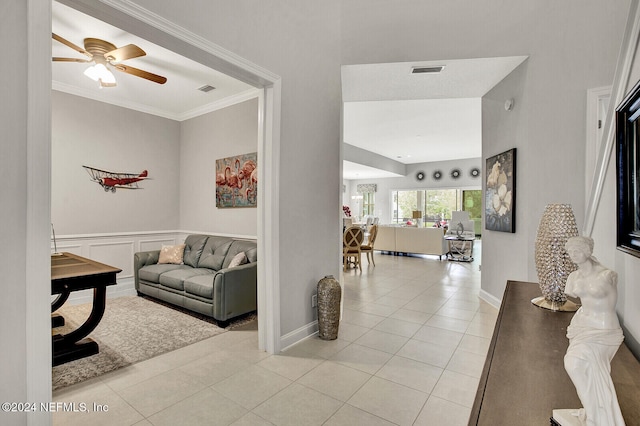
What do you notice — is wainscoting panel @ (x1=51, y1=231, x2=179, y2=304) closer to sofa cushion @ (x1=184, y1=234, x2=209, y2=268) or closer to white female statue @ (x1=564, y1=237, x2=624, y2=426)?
sofa cushion @ (x1=184, y1=234, x2=209, y2=268)

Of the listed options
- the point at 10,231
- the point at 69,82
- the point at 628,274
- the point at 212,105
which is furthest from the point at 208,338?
the point at 69,82

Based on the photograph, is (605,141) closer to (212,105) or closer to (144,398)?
(144,398)

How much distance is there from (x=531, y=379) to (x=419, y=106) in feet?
18.1

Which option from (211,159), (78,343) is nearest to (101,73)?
(211,159)

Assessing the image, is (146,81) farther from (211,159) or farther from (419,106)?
(419,106)

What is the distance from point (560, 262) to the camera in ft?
5.22

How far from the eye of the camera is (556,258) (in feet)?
5.24

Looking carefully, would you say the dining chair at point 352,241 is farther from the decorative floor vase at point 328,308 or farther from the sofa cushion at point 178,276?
the decorative floor vase at point 328,308

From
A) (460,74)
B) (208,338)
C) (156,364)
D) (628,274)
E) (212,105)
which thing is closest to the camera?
(628,274)

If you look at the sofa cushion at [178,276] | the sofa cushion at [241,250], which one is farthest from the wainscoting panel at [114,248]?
the sofa cushion at [241,250]

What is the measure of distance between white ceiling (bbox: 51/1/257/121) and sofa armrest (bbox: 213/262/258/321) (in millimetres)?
2477

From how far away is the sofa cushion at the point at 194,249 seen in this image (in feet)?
15.2

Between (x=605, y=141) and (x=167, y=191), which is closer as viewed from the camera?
(x=605, y=141)

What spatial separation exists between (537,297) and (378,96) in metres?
3.46
